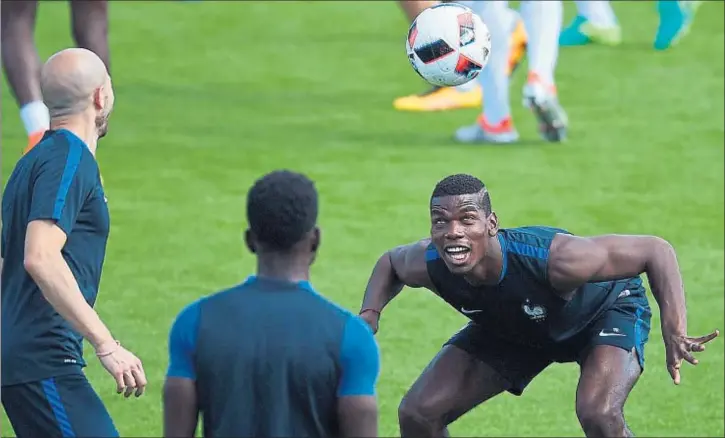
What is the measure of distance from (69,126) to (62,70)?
20cm

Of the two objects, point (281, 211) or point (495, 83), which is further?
point (495, 83)

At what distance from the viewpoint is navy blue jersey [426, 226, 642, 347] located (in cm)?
621

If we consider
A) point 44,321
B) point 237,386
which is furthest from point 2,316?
point 237,386

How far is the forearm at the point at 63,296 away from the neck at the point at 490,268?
1727 mm

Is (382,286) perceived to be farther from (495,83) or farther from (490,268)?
(495,83)

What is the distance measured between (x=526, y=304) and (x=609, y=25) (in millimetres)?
11148

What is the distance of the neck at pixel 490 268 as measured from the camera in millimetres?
6141

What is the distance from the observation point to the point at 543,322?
637cm

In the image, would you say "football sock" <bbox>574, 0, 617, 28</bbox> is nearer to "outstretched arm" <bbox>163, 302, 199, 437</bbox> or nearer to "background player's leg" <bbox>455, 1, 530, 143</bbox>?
"background player's leg" <bbox>455, 1, 530, 143</bbox>

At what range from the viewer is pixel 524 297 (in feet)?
20.5

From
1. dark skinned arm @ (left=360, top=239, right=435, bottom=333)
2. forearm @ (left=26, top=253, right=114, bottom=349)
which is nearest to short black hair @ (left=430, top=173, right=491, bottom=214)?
dark skinned arm @ (left=360, top=239, right=435, bottom=333)

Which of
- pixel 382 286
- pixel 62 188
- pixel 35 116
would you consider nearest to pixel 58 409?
pixel 62 188

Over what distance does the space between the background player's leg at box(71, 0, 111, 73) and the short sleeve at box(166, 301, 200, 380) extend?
663cm

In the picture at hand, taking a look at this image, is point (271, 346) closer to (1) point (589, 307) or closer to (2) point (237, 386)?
(2) point (237, 386)
